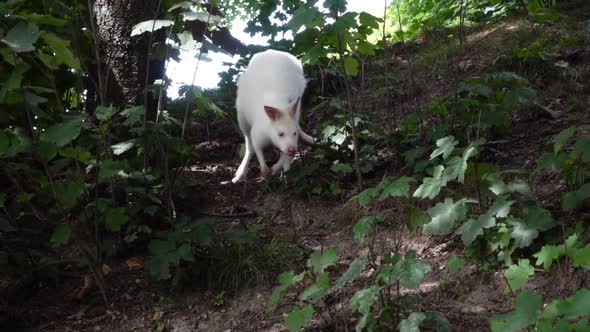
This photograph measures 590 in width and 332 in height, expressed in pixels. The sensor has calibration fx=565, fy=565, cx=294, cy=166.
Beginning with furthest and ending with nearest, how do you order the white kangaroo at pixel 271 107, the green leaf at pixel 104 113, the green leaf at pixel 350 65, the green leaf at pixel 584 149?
the white kangaroo at pixel 271 107 → the green leaf at pixel 350 65 → the green leaf at pixel 104 113 → the green leaf at pixel 584 149

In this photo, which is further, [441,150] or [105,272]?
[105,272]

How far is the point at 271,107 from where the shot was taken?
206 inches

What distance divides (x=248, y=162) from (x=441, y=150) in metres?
2.96

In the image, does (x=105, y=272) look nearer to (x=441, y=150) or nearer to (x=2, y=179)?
(x=2, y=179)

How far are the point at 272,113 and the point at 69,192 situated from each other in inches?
99.3

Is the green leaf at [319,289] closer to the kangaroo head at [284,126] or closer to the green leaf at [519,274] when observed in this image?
the green leaf at [519,274]

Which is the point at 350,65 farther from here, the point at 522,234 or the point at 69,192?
the point at 69,192

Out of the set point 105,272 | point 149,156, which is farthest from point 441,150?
point 105,272

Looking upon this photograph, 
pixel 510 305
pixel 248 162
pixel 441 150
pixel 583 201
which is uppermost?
pixel 441 150

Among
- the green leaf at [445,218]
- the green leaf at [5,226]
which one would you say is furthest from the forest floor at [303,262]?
the green leaf at [5,226]

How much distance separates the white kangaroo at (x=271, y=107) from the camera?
17.5 feet

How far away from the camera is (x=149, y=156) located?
387 centimetres

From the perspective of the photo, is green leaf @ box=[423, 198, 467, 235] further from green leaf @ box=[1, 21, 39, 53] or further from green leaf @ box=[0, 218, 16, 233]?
green leaf @ box=[0, 218, 16, 233]

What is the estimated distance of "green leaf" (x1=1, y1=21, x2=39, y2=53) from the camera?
252 cm
